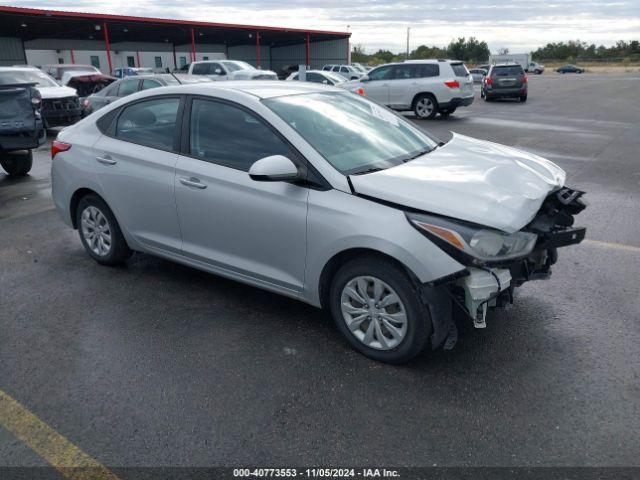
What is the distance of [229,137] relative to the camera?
4.06 m

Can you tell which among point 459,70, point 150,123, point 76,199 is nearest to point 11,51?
point 459,70

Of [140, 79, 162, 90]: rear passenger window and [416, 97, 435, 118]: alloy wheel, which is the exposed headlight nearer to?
[140, 79, 162, 90]: rear passenger window

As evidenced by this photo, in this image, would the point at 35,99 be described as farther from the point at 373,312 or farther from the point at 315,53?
the point at 315,53

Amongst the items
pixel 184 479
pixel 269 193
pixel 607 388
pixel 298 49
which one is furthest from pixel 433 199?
pixel 298 49

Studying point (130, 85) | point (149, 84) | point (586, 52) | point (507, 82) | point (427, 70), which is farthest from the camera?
point (586, 52)

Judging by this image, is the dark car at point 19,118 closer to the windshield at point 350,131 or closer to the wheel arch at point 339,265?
the windshield at point 350,131

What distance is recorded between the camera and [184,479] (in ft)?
8.54

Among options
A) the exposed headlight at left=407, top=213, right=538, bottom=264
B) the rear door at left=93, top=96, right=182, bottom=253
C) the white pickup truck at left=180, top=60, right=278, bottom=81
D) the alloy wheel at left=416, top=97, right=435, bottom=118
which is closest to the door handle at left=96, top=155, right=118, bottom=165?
the rear door at left=93, top=96, right=182, bottom=253

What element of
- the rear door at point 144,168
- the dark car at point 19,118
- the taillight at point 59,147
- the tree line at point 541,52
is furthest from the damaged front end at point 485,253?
the tree line at point 541,52

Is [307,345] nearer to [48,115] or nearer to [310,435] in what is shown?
[310,435]

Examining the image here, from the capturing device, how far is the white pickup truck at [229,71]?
872 inches

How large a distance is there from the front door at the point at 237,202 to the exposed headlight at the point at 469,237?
2.66ft

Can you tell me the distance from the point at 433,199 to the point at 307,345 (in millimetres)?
1298

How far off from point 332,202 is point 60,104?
495 inches
